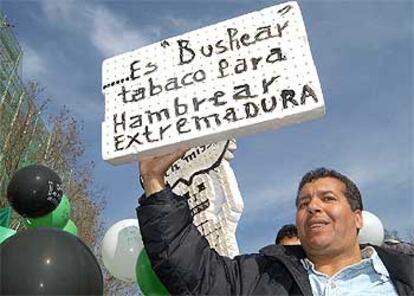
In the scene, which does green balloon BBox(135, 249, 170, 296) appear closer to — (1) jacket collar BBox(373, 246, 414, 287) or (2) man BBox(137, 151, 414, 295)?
(2) man BBox(137, 151, 414, 295)

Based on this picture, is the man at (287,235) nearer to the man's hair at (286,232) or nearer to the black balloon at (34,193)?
the man's hair at (286,232)

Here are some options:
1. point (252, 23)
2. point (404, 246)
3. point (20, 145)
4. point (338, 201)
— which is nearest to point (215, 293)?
point (338, 201)

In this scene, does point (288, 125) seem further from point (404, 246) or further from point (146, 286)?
point (404, 246)

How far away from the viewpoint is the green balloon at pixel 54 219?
3.22 m

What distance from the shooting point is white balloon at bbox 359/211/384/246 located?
3976 mm

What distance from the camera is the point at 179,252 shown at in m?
2.27

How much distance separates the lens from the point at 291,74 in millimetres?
2336

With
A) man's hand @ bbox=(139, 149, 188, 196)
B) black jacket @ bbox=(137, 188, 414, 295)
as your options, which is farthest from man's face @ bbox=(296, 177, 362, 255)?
man's hand @ bbox=(139, 149, 188, 196)

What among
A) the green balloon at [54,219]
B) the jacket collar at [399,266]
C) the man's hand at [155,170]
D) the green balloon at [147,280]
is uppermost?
the green balloon at [54,219]

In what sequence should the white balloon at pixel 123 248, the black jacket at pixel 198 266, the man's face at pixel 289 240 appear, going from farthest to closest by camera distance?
the man's face at pixel 289 240 < the white balloon at pixel 123 248 < the black jacket at pixel 198 266

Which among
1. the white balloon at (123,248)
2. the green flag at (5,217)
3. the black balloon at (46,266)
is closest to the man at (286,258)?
the black balloon at (46,266)

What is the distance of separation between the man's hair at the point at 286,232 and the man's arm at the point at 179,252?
3.68ft

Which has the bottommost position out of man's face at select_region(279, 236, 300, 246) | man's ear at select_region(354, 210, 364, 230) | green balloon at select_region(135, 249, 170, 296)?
green balloon at select_region(135, 249, 170, 296)

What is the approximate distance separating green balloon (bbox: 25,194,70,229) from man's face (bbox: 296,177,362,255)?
1427mm
